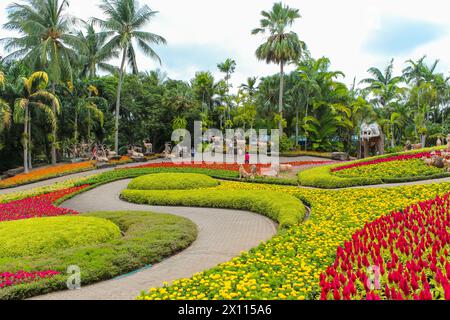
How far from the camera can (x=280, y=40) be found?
1298 inches

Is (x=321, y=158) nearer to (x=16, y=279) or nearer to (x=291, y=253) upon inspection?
(x=291, y=253)

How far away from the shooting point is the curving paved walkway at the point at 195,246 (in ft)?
17.3

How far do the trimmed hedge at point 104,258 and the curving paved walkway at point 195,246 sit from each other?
172 mm

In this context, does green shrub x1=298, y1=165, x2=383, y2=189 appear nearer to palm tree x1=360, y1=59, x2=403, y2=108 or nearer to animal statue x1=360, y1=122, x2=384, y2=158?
animal statue x1=360, y1=122, x2=384, y2=158

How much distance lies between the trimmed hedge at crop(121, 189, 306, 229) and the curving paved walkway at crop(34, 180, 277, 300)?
382 millimetres

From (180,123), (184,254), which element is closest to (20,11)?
(180,123)

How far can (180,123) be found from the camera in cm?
3416

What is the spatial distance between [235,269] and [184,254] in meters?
2.22

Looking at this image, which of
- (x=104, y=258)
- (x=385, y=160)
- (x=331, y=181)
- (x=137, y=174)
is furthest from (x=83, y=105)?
(x=104, y=258)

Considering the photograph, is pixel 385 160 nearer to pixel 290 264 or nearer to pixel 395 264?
pixel 395 264

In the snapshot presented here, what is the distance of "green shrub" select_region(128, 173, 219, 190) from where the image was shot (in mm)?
15273

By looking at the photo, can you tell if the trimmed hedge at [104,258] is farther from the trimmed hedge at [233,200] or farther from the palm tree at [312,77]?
the palm tree at [312,77]

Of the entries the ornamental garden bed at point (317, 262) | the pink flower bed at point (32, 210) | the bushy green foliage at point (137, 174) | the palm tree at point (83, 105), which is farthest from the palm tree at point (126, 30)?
Result: the ornamental garden bed at point (317, 262)

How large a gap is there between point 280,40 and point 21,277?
31.9 metres
